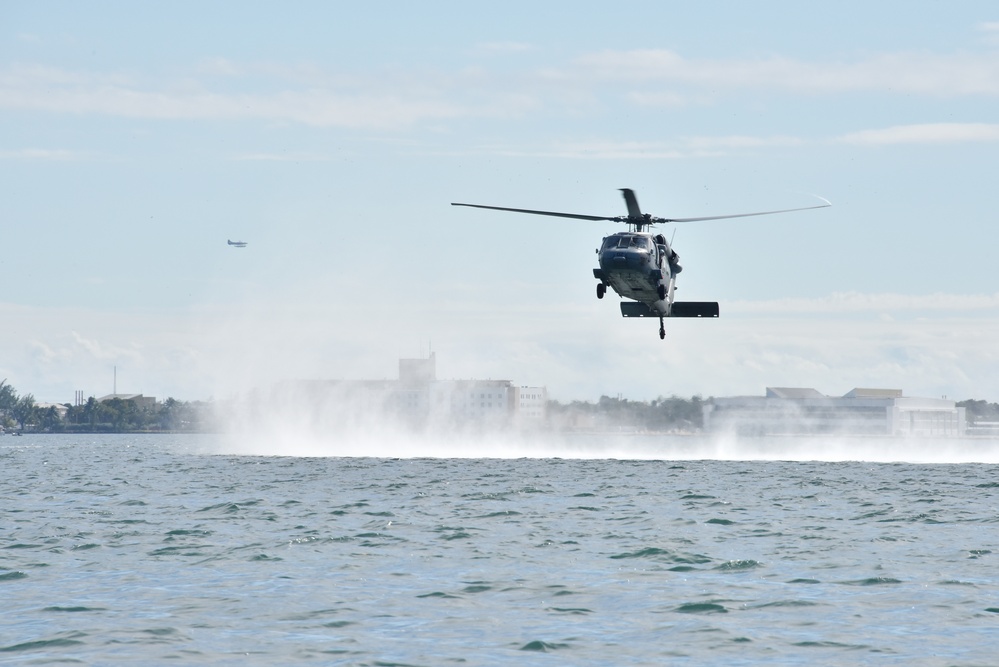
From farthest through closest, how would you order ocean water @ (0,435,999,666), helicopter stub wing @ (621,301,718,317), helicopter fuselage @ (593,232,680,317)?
helicopter stub wing @ (621,301,718,317)
helicopter fuselage @ (593,232,680,317)
ocean water @ (0,435,999,666)

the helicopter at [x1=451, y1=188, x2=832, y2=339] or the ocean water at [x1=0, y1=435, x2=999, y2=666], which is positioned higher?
the helicopter at [x1=451, y1=188, x2=832, y2=339]

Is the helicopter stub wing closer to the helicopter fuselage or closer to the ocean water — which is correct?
the helicopter fuselage

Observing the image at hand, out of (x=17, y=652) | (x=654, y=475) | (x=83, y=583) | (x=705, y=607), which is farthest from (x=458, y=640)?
(x=654, y=475)

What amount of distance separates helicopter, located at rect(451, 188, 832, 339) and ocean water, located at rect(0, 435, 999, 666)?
8178 millimetres

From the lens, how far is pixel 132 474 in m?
75.6

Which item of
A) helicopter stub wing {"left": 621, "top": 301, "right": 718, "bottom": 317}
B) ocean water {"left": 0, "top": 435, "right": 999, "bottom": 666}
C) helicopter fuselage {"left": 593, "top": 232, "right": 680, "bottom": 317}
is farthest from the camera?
helicopter stub wing {"left": 621, "top": 301, "right": 718, "bottom": 317}

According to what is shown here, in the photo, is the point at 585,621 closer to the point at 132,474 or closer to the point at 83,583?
the point at 83,583

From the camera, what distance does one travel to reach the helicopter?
45406mm

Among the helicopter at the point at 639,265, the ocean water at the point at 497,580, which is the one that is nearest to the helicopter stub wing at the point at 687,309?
the helicopter at the point at 639,265

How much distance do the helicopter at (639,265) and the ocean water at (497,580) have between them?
8.18 meters

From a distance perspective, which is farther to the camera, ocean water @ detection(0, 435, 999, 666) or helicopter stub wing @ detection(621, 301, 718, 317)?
helicopter stub wing @ detection(621, 301, 718, 317)

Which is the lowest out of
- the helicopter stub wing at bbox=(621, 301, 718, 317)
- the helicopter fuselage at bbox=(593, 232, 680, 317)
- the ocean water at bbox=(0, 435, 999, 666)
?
the ocean water at bbox=(0, 435, 999, 666)

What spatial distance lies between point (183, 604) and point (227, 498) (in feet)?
92.6

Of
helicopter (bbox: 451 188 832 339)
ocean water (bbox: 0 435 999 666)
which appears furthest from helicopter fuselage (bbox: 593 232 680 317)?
ocean water (bbox: 0 435 999 666)
